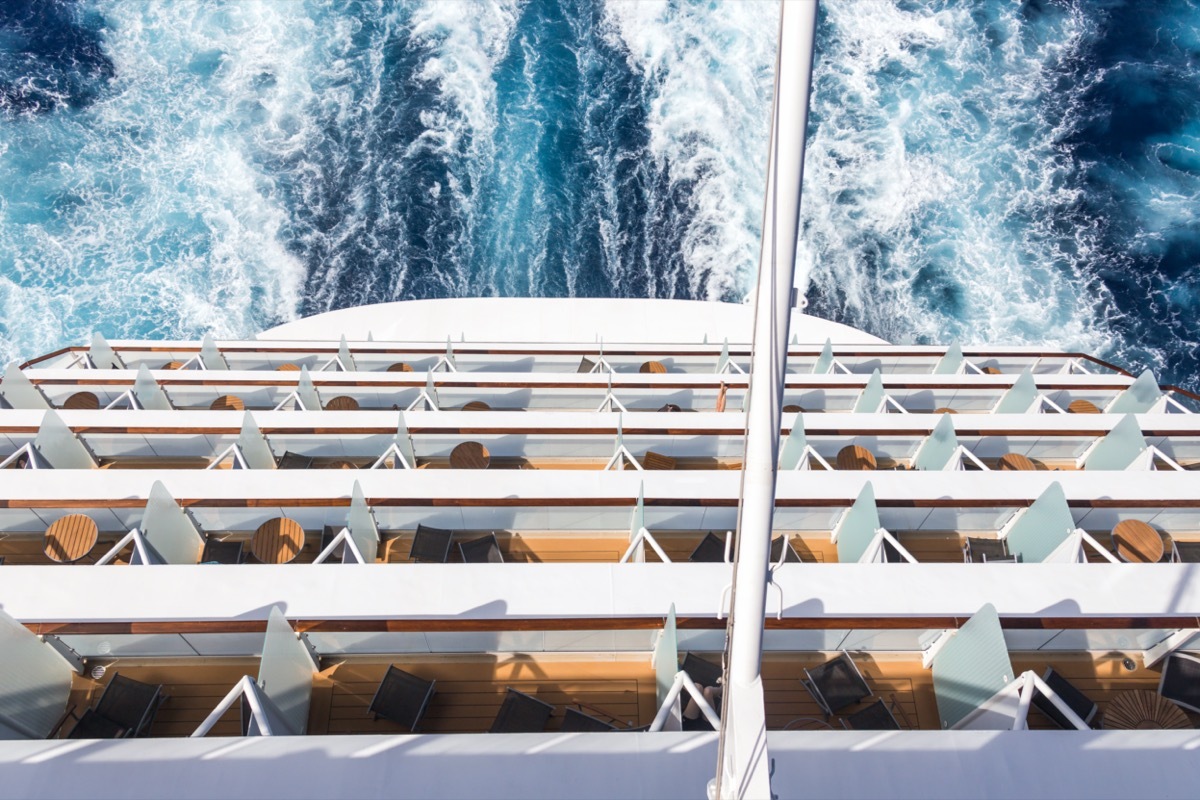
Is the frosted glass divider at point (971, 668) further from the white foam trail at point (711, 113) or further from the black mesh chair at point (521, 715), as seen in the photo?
the white foam trail at point (711, 113)

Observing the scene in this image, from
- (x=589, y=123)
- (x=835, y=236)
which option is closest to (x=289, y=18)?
(x=589, y=123)

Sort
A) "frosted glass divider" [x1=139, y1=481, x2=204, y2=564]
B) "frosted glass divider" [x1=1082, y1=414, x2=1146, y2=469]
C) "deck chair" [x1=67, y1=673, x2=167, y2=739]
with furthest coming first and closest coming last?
"frosted glass divider" [x1=1082, y1=414, x2=1146, y2=469] < "frosted glass divider" [x1=139, y1=481, x2=204, y2=564] < "deck chair" [x1=67, y1=673, x2=167, y2=739]

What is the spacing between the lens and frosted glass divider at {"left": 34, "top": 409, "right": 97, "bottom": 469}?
406 inches

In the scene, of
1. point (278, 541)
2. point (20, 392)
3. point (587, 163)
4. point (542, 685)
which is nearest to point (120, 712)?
point (278, 541)

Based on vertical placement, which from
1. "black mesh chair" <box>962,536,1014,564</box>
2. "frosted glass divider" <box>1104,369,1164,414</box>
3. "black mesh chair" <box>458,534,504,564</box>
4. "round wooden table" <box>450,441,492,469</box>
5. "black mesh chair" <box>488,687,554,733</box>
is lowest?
"black mesh chair" <box>488,687,554,733</box>

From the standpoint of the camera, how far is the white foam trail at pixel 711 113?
2395 centimetres

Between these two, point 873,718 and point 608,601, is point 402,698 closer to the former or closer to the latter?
point 608,601

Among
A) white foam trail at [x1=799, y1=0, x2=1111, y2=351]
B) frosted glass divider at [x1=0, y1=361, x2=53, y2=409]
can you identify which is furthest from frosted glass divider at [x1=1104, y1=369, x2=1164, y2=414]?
frosted glass divider at [x1=0, y1=361, x2=53, y2=409]

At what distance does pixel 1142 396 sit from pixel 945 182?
15.2 m

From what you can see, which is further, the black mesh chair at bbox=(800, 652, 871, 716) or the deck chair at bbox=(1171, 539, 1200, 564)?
the deck chair at bbox=(1171, 539, 1200, 564)

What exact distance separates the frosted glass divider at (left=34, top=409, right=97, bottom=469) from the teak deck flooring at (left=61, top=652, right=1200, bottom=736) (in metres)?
4.85

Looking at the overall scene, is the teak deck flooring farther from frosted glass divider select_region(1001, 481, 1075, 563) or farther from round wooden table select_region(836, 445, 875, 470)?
round wooden table select_region(836, 445, 875, 470)

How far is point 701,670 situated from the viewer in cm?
698

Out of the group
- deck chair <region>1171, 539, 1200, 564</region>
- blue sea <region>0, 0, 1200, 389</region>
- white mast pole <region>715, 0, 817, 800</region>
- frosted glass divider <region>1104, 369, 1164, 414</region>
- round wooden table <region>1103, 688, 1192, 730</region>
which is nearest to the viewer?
white mast pole <region>715, 0, 817, 800</region>
